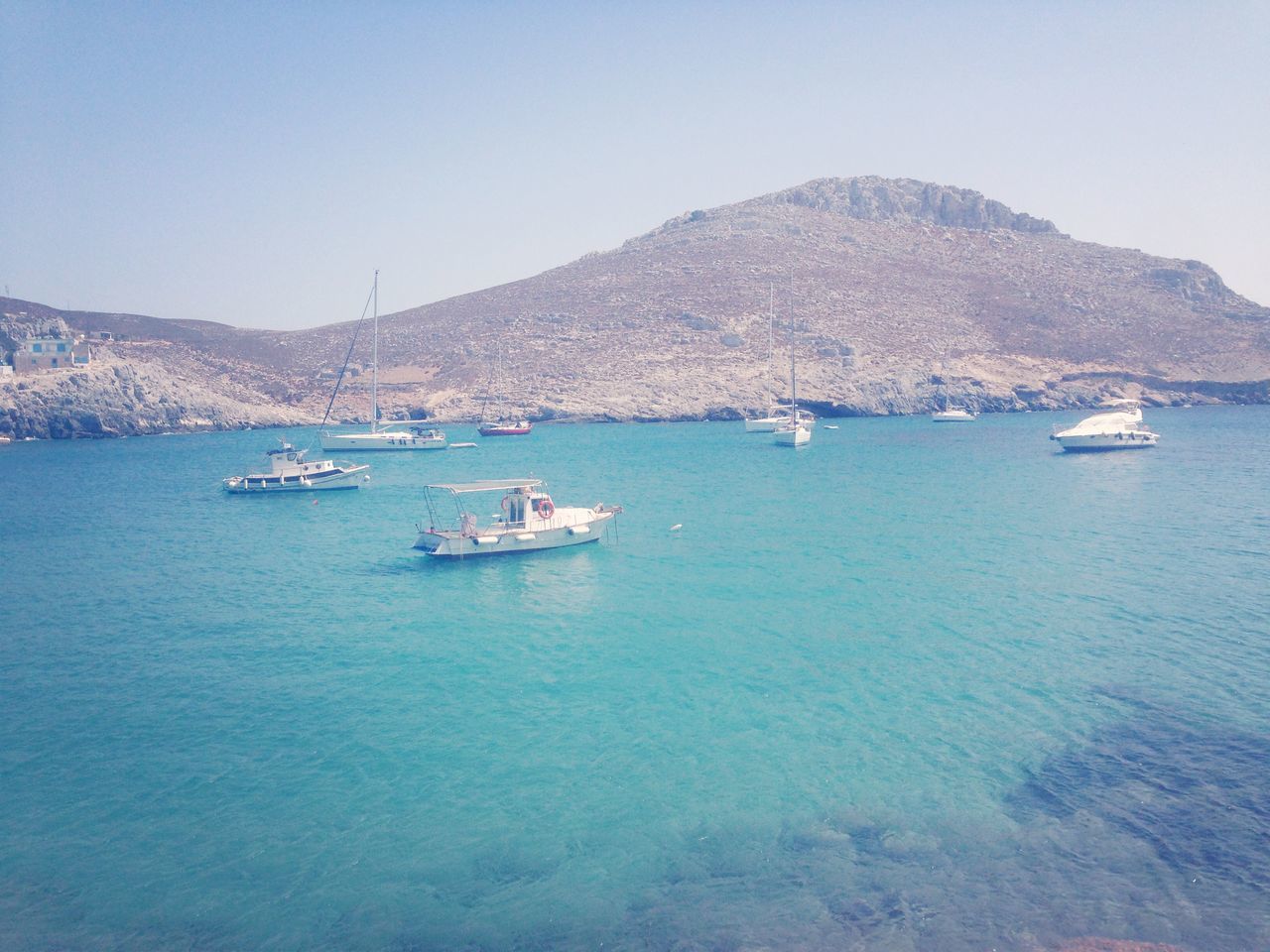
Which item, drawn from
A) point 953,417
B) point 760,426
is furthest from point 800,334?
point 760,426

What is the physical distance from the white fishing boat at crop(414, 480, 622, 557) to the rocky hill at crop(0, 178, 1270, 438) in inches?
2287

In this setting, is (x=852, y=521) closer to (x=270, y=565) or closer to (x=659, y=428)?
(x=270, y=565)

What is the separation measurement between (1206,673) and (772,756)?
891 centimetres

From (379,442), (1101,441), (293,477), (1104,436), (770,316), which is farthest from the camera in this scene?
(770,316)

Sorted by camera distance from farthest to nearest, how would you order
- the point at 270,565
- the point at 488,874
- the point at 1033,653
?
the point at 270,565 < the point at 1033,653 < the point at 488,874

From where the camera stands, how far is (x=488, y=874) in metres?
10.0

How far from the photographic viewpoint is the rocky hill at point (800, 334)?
296 feet

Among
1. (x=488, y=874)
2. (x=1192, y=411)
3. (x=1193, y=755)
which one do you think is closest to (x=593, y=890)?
(x=488, y=874)

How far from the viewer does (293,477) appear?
1735 inches

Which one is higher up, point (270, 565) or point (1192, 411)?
point (1192, 411)

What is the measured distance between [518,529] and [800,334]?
7303 centimetres

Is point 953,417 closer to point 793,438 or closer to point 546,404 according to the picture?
point 793,438

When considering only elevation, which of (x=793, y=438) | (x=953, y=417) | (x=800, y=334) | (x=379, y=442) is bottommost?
(x=379, y=442)

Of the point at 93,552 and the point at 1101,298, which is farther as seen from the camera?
the point at 1101,298
